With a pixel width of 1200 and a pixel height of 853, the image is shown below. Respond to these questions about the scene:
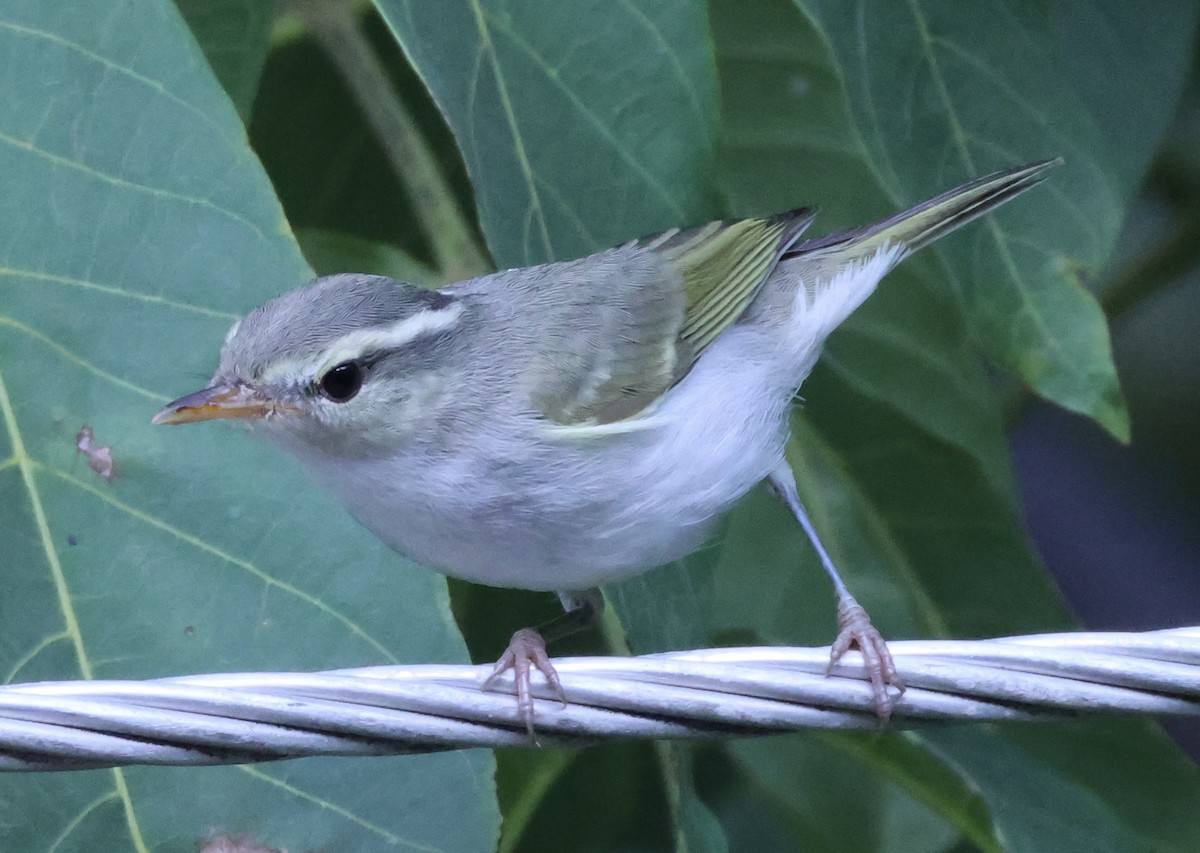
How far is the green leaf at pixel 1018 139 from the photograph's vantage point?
8.05 feet

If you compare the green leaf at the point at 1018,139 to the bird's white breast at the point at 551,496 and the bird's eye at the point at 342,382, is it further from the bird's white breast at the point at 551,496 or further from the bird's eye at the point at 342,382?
the bird's eye at the point at 342,382

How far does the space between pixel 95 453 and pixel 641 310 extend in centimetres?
135

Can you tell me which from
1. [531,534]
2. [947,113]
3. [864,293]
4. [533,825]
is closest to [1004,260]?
[947,113]

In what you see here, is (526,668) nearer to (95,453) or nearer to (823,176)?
(95,453)

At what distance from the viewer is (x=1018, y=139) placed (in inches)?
107

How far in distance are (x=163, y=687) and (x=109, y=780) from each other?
0.51m

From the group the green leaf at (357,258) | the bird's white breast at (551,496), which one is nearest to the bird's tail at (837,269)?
the bird's white breast at (551,496)

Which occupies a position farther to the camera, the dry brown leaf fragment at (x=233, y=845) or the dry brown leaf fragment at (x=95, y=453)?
the dry brown leaf fragment at (x=95, y=453)

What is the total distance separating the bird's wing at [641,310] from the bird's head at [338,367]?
9.5 inches

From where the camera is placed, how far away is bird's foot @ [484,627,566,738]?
1605 mm

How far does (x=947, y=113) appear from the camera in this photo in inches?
105

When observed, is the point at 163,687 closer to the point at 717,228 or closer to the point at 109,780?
the point at 109,780

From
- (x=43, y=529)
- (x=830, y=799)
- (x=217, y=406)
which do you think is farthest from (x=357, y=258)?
(x=830, y=799)

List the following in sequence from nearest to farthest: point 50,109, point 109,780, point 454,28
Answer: point 109,780 < point 50,109 < point 454,28
